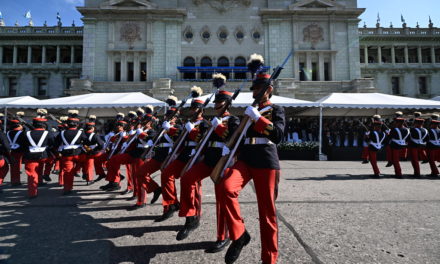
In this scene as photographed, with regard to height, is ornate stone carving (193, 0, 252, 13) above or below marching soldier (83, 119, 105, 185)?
above

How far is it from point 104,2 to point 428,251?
3394 cm

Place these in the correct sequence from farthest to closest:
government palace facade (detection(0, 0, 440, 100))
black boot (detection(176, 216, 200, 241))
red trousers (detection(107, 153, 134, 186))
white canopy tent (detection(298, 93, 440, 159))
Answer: government palace facade (detection(0, 0, 440, 100))
white canopy tent (detection(298, 93, 440, 159))
red trousers (detection(107, 153, 134, 186))
black boot (detection(176, 216, 200, 241))

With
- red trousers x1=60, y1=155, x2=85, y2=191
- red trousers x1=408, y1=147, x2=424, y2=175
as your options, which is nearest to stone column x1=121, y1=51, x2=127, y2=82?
red trousers x1=60, y1=155, x2=85, y2=191

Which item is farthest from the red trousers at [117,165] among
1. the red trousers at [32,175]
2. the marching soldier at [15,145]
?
the marching soldier at [15,145]

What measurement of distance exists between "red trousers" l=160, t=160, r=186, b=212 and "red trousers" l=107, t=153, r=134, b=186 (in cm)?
182

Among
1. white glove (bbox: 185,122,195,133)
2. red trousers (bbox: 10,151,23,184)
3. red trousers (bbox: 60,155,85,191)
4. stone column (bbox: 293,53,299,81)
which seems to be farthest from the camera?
stone column (bbox: 293,53,299,81)

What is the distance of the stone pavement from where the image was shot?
2.86 m

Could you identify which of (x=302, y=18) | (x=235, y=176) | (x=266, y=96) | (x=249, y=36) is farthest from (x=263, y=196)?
(x=302, y=18)

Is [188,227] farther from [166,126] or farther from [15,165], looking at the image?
[15,165]

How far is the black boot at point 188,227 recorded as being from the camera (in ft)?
10.9

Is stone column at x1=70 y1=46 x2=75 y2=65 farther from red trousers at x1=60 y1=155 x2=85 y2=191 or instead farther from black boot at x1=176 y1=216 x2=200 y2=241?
black boot at x1=176 y1=216 x2=200 y2=241

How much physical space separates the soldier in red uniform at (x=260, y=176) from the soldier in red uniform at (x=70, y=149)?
5.27 metres

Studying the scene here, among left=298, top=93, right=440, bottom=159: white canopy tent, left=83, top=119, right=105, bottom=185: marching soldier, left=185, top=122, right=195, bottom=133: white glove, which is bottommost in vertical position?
left=83, top=119, right=105, bottom=185: marching soldier

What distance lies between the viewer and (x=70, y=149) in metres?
6.36
